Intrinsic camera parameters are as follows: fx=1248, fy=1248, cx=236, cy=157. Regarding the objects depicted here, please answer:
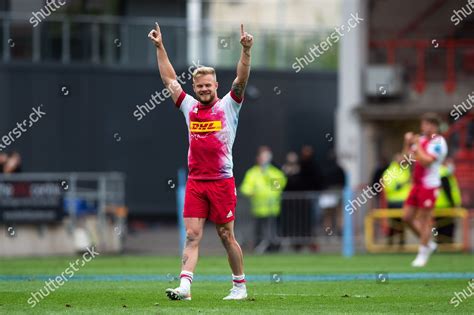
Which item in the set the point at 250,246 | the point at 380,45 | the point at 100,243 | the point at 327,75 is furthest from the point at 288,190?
the point at 327,75

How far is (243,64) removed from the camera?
11.2 m

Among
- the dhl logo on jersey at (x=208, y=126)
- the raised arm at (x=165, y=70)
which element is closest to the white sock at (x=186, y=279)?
the dhl logo on jersey at (x=208, y=126)

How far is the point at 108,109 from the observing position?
111 ft

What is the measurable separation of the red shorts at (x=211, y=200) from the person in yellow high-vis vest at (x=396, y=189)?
15099mm

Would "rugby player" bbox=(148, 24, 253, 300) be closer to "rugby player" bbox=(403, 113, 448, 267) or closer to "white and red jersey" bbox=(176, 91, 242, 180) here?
"white and red jersey" bbox=(176, 91, 242, 180)

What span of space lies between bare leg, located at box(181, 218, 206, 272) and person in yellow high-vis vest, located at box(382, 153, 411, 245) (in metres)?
15.2

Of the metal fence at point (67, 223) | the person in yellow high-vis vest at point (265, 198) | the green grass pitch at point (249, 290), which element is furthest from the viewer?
the person in yellow high-vis vest at point (265, 198)

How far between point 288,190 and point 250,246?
5.11ft

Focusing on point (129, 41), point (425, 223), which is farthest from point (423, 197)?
point (129, 41)

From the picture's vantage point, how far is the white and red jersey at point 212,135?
11.5 m

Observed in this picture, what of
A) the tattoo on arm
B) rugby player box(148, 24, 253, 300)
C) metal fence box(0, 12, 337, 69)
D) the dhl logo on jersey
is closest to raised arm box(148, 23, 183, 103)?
rugby player box(148, 24, 253, 300)

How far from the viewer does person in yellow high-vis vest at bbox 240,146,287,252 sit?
25859 millimetres

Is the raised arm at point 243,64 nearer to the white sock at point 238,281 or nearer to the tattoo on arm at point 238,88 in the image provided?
the tattoo on arm at point 238,88

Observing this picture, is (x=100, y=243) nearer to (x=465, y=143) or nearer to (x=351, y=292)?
(x=465, y=143)
